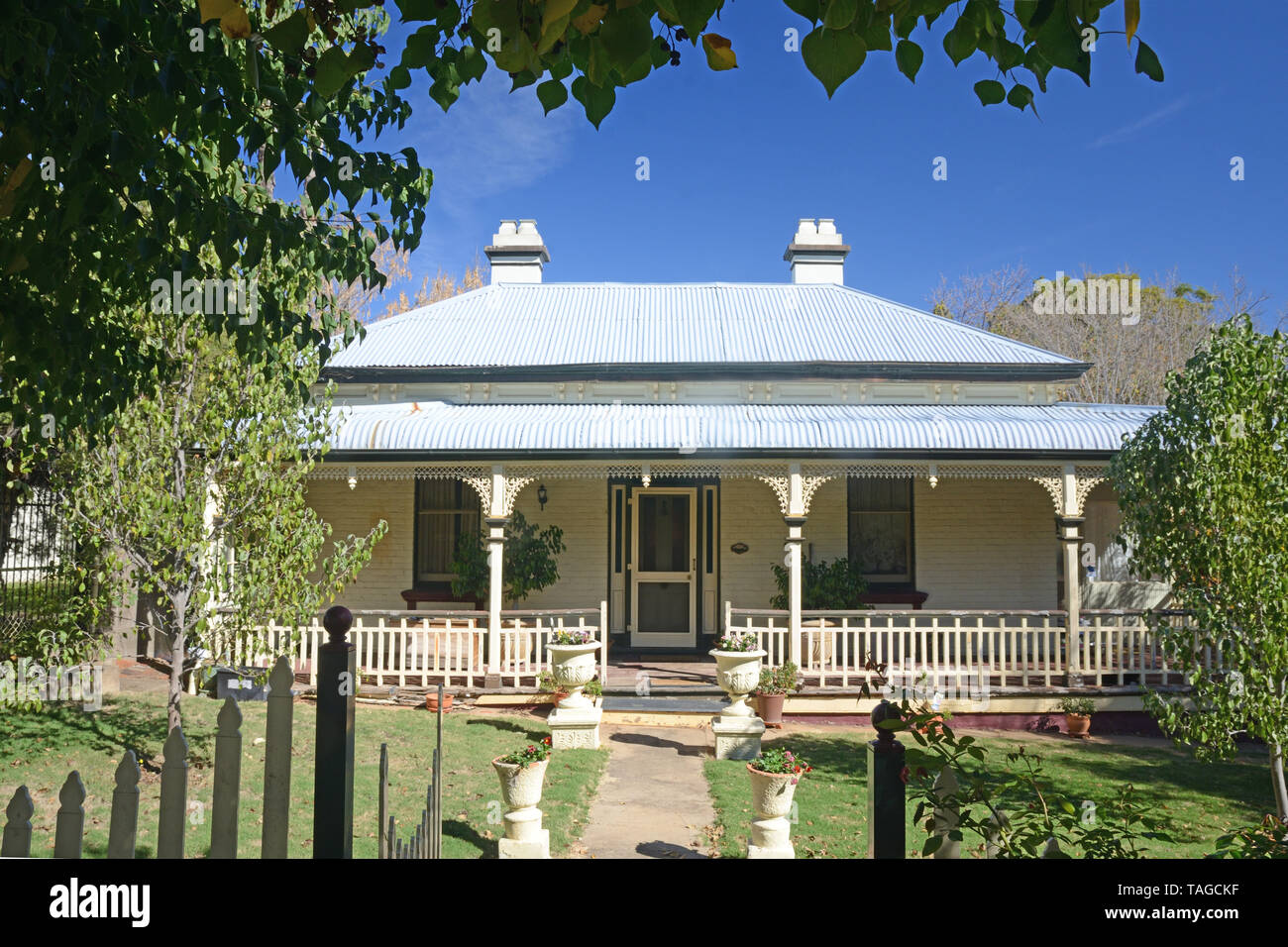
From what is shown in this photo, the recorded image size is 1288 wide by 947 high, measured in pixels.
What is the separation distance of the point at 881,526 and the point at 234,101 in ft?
42.9

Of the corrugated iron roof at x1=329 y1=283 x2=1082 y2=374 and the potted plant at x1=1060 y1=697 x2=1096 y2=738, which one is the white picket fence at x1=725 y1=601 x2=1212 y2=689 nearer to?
the potted plant at x1=1060 y1=697 x2=1096 y2=738

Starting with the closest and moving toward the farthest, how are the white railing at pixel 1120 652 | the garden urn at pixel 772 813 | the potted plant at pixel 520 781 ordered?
the garden urn at pixel 772 813, the potted plant at pixel 520 781, the white railing at pixel 1120 652

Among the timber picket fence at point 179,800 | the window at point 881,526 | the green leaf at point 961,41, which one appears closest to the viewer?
the timber picket fence at point 179,800

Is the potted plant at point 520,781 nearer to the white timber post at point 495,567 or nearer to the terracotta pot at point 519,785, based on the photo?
the terracotta pot at point 519,785

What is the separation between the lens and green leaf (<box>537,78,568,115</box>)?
8.48ft

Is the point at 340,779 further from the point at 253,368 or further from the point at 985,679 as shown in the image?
the point at 985,679

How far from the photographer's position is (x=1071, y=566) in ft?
39.5

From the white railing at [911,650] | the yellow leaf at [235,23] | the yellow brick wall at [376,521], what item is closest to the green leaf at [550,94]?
the yellow leaf at [235,23]

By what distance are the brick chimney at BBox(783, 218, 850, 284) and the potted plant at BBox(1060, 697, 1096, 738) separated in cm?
1066

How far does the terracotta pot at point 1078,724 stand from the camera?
1177 cm

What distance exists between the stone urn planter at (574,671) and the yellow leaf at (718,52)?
29.8 ft

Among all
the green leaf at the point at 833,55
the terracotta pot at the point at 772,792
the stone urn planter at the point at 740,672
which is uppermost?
the green leaf at the point at 833,55

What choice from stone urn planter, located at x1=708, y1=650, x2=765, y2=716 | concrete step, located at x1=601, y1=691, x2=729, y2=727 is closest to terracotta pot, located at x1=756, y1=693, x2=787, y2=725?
concrete step, located at x1=601, y1=691, x2=729, y2=727
